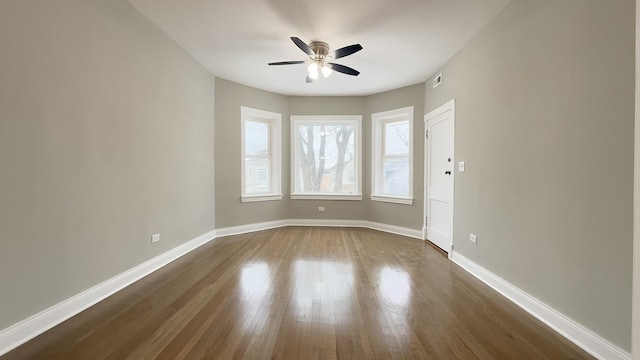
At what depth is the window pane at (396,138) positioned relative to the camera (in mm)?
5117

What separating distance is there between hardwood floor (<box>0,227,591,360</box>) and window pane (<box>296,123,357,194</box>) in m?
2.53

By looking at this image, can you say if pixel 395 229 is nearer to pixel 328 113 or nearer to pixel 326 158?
pixel 326 158

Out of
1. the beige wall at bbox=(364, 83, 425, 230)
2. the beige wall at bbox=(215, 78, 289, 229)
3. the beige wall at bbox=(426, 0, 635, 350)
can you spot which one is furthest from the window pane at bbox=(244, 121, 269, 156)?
the beige wall at bbox=(426, 0, 635, 350)

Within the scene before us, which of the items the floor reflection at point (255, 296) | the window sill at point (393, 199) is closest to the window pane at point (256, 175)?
the window sill at point (393, 199)

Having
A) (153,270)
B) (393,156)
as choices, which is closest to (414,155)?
(393,156)

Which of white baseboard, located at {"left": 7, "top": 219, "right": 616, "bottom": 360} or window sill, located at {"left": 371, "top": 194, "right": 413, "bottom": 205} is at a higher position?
window sill, located at {"left": 371, "top": 194, "right": 413, "bottom": 205}

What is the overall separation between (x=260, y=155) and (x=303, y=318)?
3783mm

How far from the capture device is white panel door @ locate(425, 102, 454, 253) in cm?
376

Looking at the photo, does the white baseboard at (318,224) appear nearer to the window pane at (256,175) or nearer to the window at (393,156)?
the window at (393,156)

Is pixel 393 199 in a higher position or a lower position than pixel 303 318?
higher

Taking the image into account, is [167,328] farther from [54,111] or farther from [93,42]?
[93,42]

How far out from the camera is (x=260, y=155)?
17.8 ft

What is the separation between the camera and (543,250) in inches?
84.1

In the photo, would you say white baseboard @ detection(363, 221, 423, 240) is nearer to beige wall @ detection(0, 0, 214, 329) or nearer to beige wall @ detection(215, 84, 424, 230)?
beige wall @ detection(215, 84, 424, 230)
